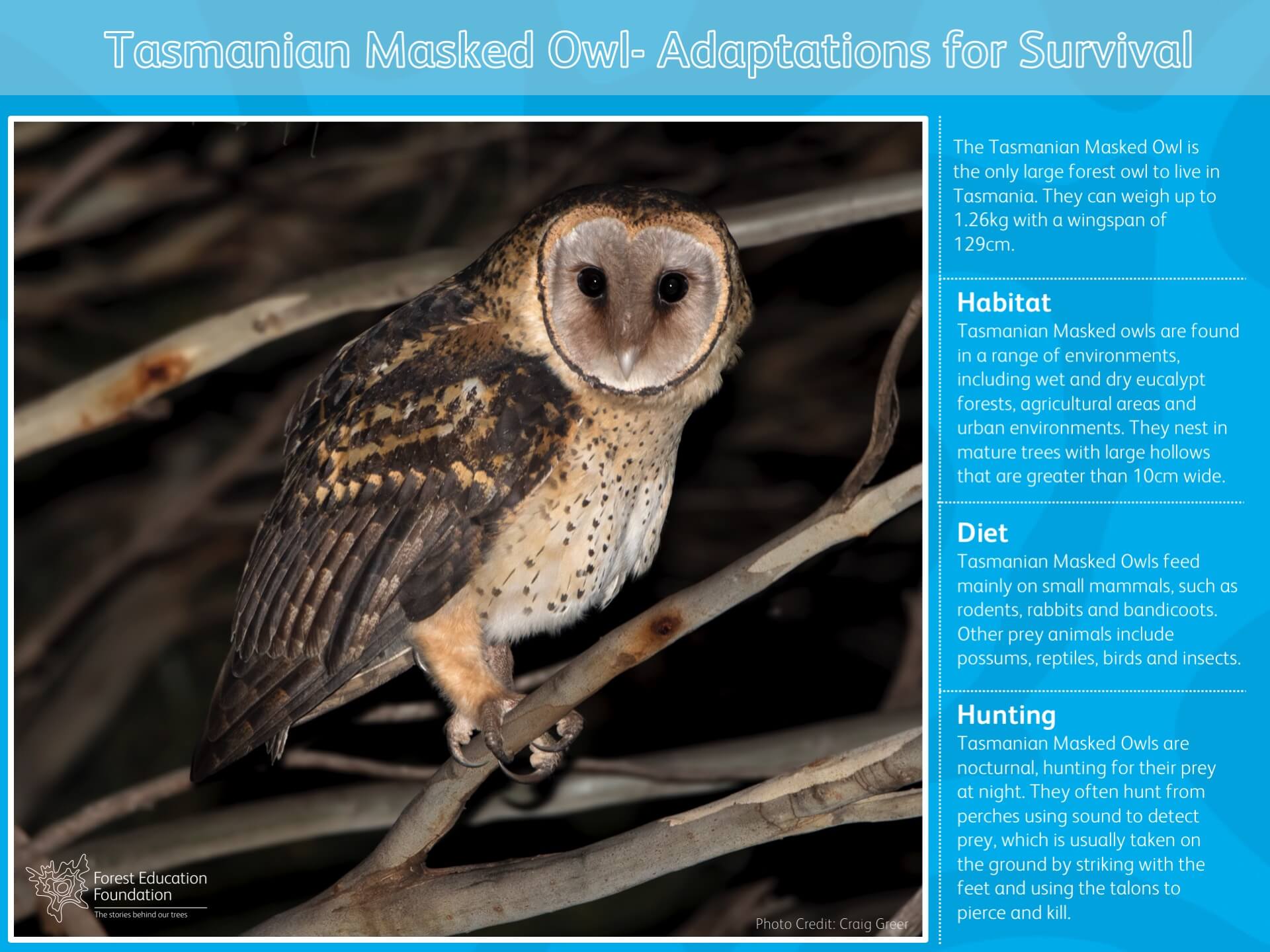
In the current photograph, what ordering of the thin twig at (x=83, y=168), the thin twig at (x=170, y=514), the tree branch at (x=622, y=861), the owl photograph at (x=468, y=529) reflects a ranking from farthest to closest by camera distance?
1. the thin twig at (x=170, y=514)
2. the thin twig at (x=83, y=168)
3. the owl photograph at (x=468, y=529)
4. the tree branch at (x=622, y=861)

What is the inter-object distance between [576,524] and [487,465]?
0.23m

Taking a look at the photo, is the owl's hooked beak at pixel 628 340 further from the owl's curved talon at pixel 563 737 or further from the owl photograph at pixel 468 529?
the owl's curved talon at pixel 563 737

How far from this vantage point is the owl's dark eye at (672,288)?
2557mm

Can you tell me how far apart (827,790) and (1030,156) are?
1374 mm

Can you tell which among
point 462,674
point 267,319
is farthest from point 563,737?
point 267,319

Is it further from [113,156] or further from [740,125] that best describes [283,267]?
[740,125]

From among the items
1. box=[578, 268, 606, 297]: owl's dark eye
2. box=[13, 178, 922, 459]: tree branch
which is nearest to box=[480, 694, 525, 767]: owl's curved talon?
box=[578, 268, 606, 297]: owl's dark eye

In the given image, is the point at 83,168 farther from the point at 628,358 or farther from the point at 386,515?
the point at 628,358

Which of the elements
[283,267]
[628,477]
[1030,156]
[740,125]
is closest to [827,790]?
[628,477]

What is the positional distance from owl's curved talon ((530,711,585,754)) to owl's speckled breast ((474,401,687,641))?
0.72 feet

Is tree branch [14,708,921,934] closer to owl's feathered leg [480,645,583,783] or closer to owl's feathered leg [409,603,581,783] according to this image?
owl's feathered leg [480,645,583,783]

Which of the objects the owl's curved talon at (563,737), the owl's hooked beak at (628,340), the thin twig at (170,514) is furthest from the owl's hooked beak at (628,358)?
the thin twig at (170,514)

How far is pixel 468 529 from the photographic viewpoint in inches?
99.7
